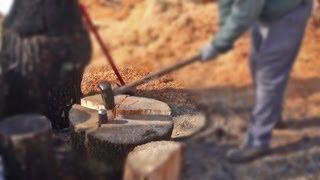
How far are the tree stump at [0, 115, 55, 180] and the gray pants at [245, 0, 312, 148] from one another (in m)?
1.06

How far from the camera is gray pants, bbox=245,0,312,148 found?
286 cm

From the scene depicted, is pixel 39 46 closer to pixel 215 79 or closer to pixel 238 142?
pixel 215 79

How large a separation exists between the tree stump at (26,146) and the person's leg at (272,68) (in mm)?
980

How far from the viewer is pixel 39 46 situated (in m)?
2.98

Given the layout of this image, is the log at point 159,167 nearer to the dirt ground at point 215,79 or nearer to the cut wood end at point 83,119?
the dirt ground at point 215,79

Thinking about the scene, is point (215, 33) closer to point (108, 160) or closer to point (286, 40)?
point (286, 40)

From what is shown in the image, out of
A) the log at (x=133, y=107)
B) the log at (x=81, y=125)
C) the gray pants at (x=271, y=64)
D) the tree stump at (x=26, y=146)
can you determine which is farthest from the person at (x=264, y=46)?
the log at (x=133, y=107)

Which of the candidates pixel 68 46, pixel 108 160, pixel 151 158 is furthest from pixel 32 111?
pixel 108 160

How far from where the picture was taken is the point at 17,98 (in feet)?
10.2

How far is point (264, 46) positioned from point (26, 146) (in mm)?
1305

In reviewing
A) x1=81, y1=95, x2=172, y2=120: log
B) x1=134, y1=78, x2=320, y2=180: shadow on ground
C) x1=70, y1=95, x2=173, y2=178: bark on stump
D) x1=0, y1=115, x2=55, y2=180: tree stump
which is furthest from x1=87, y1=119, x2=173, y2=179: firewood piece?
x1=134, y1=78, x2=320, y2=180: shadow on ground

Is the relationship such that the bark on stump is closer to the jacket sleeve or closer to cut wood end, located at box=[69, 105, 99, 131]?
cut wood end, located at box=[69, 105, 99, 131]

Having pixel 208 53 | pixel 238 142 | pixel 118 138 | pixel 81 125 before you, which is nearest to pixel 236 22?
pixel 208 53

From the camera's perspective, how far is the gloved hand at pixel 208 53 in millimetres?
2859
